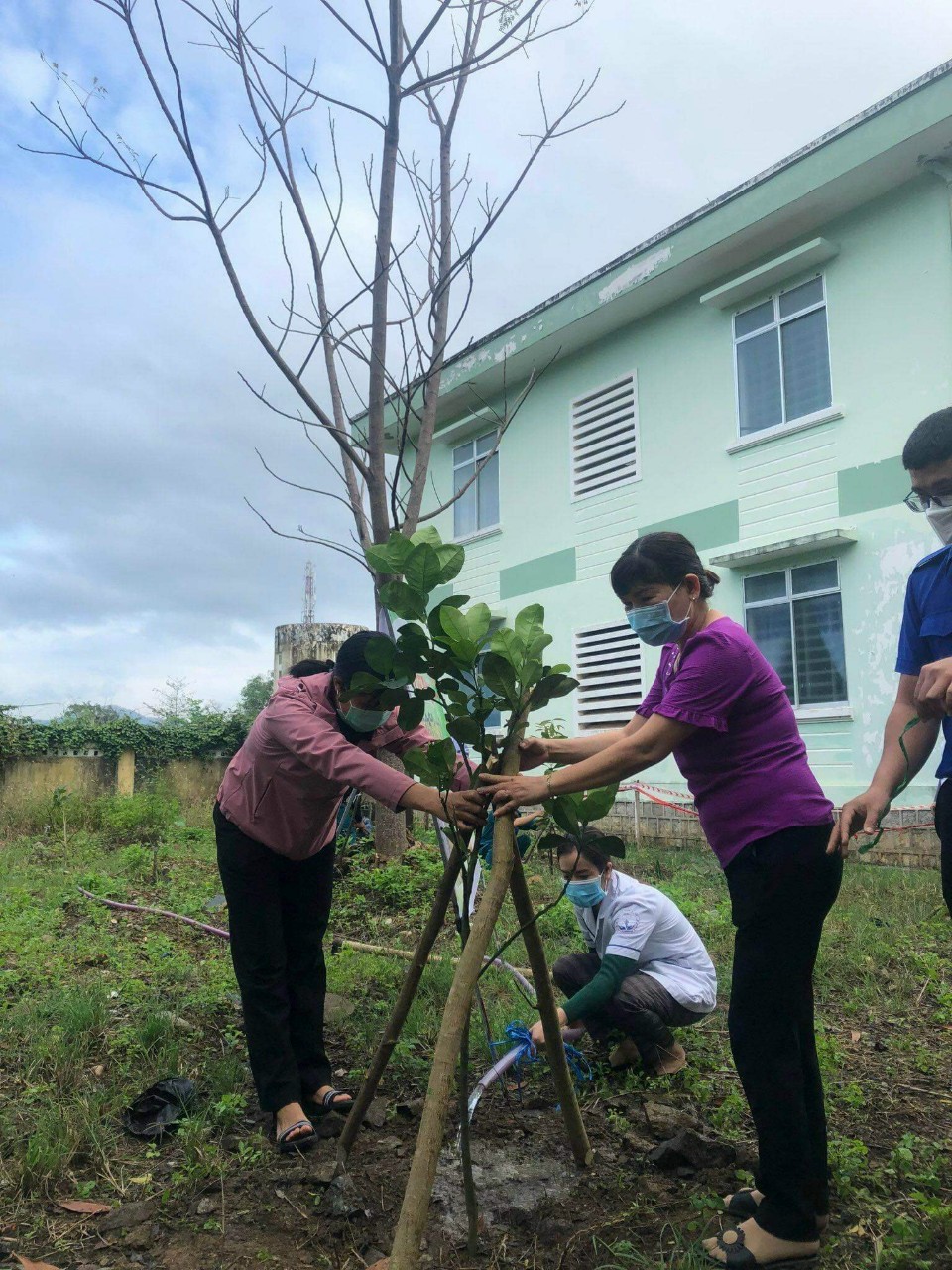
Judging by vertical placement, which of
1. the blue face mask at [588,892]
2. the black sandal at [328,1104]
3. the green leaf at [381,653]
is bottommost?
the black sandal at [328,1104]

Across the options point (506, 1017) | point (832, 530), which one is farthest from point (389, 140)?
point (832, 530)

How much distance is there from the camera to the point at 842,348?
8312mm

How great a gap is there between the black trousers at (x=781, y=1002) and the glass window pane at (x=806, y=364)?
23.7 feet

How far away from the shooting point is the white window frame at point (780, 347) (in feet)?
27.8

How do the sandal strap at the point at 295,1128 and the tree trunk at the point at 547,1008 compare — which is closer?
the tree trunk at the point at 547,1008

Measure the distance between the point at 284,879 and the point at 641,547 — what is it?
5.84 feet

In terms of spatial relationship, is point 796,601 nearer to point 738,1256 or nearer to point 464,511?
point 464,511

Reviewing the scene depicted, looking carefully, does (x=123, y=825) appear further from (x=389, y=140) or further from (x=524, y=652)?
(x=524, y=652)

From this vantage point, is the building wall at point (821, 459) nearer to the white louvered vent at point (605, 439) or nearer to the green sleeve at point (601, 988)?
the white louvered vent at point (605, 439)

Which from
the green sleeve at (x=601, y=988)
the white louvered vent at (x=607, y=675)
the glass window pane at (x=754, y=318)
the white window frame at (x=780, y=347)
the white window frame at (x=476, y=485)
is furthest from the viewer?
the white window frame at (x=476, y=485)

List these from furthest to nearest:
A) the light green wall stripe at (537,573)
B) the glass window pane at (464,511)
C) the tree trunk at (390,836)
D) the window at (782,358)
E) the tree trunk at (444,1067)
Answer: the glass window pane at (464,511)
the light green wall stripe at (537,573)
the window at (782,358)
the tree trunk at (390,836)
the tree trunk at (444,1067)

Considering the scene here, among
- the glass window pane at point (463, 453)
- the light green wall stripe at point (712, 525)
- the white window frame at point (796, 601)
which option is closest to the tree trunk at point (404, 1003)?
the white window frame at point (796, 601)

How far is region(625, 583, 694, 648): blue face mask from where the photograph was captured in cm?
238

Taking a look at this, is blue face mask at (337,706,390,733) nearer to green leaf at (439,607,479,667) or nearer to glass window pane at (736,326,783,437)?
green leaf at (439,607,479,667)
